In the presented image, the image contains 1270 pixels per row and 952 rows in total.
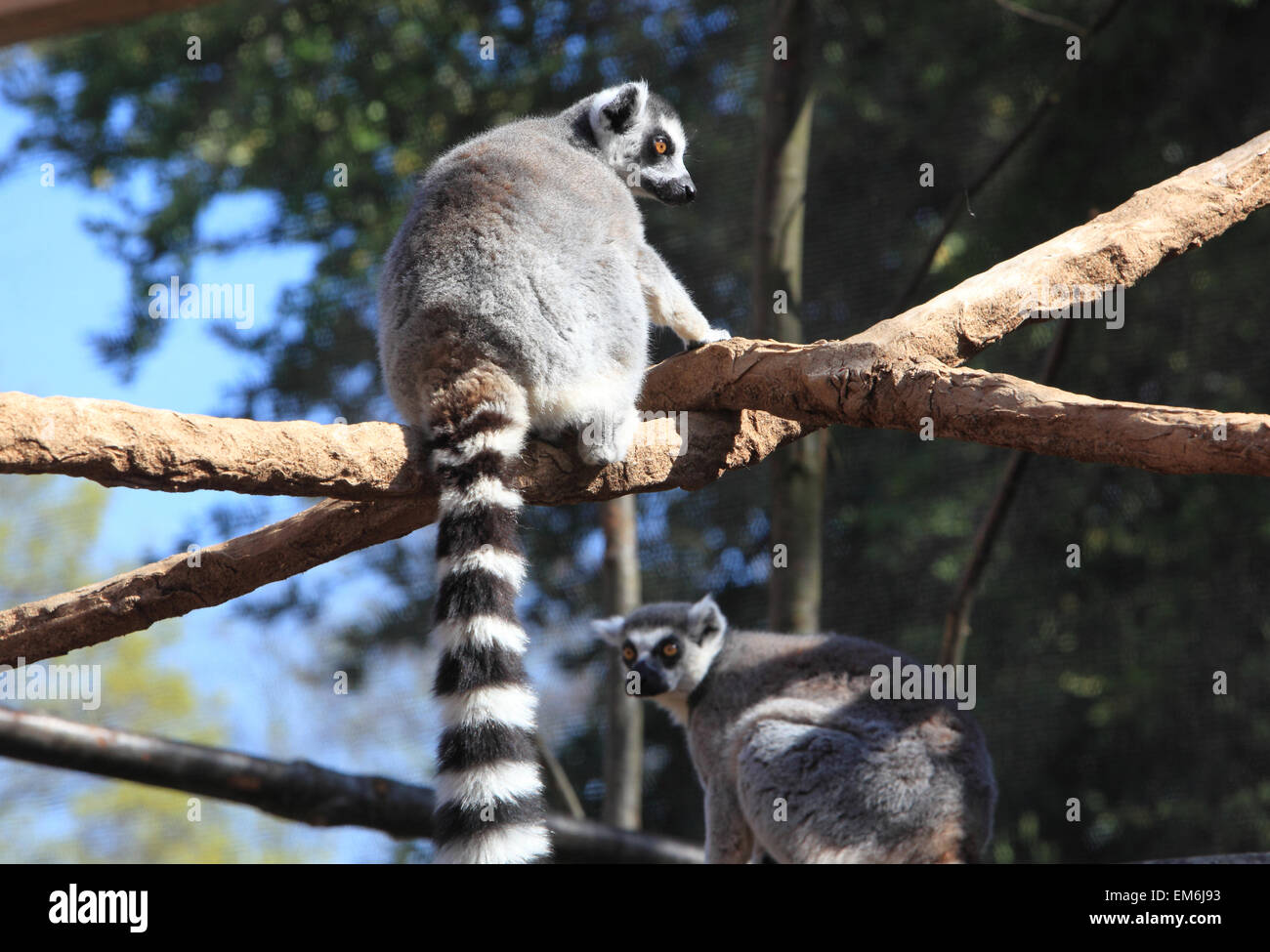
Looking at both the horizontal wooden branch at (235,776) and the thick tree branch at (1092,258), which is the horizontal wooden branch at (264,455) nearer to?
the thick tree branch at (1092,258)

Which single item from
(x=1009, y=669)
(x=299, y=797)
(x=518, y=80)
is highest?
(x=518, y=80)

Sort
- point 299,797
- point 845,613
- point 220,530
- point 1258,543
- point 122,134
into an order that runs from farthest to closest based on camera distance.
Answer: point 122,134 → point 220,530 → point 845,613 → point 1258,543 → point 299,797

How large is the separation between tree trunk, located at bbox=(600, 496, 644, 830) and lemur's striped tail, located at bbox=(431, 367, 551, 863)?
240 cm

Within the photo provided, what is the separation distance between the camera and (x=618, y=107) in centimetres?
341

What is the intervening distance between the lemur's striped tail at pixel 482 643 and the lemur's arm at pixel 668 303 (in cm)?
62

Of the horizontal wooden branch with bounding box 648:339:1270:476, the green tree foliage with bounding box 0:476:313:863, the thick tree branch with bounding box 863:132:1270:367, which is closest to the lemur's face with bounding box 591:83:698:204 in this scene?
the horizontal wooden branch with bounding box 648:339:1270:476

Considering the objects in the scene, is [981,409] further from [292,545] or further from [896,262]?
[896,262]

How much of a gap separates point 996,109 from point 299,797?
181 inches

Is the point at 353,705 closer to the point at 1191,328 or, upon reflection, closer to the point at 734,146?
the point at 734,146

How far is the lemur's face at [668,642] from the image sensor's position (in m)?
4.08

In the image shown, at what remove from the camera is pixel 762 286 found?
4.66 metres

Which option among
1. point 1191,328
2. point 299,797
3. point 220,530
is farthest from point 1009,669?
point 220,530

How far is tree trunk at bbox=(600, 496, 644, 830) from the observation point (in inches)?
191

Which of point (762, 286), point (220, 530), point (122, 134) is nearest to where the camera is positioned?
point (762, 286)
